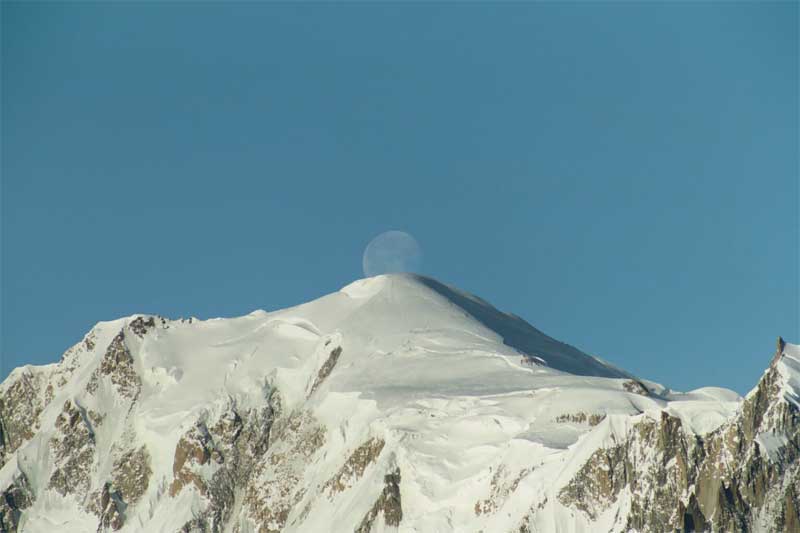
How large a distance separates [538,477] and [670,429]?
25350mm

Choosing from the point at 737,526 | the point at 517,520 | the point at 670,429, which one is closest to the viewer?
the point at 737,526

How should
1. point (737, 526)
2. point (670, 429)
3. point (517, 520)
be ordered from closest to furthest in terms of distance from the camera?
point (737, 526), point (670, 429), point (517, 520)

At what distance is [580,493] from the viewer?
619ft

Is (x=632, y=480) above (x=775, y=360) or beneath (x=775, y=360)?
beneath

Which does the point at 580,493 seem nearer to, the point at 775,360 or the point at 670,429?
the point at 670,429

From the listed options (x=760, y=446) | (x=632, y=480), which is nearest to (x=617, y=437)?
(x=632, y=480)

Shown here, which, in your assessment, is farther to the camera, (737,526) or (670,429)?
(670,429)

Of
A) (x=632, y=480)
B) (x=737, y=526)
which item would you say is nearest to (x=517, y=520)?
(x=632, y=480)

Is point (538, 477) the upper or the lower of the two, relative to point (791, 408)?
lower

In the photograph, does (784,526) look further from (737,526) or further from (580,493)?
(580,493)

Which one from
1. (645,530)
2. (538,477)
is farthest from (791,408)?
(538,477)

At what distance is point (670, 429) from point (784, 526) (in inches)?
714

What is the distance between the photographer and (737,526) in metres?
166

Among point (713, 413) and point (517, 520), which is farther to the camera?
point (517, 520)
